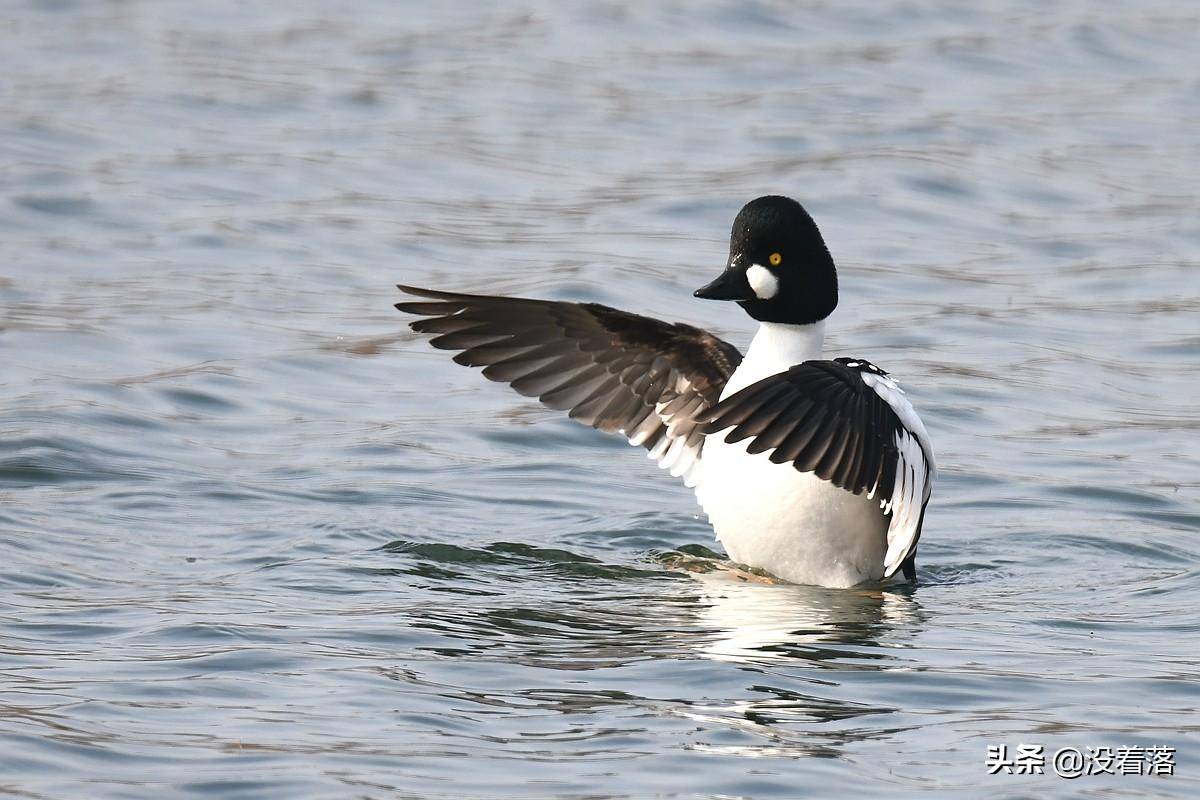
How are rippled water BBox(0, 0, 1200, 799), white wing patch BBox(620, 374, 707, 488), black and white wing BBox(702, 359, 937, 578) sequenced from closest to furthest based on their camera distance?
rippled water BBox(0, 0, 1200, 799)
black and white wing BBox(702, 359, 937, 578)
white wing patch BBox(620, 374, 707, 488)

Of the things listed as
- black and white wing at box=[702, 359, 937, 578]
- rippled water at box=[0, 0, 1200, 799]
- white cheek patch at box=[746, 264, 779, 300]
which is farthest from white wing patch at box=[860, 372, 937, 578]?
white cheek patch at box=[746, 264, 779, 300]

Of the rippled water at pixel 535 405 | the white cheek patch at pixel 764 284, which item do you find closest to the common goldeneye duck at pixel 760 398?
the white cheek patch at pixel 764 284

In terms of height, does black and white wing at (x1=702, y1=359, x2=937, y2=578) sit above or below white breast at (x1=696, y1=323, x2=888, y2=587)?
above

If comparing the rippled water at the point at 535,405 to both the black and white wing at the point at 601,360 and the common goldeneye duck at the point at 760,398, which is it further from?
the black and white wing at the point at 601,360

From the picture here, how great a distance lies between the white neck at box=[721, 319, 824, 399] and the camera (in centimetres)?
780

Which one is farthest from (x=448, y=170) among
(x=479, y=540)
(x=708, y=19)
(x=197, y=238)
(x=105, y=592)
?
(x=105, y=592)

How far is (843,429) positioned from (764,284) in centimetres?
98

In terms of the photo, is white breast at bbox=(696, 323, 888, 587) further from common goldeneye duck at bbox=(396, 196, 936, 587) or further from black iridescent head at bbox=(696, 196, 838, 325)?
black iridescent head at bbox=(696, 196, 838, 325)

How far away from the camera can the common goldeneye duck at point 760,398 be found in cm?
704

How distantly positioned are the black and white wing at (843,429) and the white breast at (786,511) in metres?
0.23

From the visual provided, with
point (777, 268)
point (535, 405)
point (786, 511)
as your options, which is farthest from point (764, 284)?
point (535, 405)

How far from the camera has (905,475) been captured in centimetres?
738

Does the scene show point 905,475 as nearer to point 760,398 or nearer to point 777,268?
point 760,398

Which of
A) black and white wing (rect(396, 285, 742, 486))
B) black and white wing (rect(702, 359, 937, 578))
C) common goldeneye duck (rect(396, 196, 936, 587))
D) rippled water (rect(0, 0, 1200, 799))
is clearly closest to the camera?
rippled water (rect(0, 0, 1200, 799))
